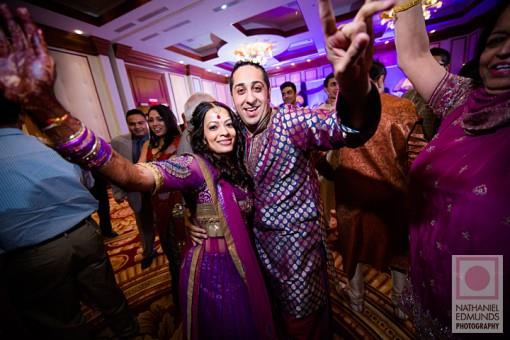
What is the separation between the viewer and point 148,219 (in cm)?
233

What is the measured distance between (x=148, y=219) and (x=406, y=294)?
2.26 meters

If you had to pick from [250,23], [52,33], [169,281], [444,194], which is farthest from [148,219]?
[250,23]

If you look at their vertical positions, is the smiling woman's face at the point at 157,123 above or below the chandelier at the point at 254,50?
below

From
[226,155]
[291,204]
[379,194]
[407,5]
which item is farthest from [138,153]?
[407,5]

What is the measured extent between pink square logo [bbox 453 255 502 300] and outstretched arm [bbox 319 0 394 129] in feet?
1.78

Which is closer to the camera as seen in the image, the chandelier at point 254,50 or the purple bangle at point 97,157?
the purple bangle at point 97,157

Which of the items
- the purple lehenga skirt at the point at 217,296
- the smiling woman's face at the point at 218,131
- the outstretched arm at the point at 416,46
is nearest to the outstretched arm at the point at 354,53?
the outstretched arm at the point at 416,46

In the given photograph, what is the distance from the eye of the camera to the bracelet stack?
59cm

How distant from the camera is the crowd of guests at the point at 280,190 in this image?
62 cm

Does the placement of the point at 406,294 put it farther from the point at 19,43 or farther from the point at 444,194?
the point at 19,43

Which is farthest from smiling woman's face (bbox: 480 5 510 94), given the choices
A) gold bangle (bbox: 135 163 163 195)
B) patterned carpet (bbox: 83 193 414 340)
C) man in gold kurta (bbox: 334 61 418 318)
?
patterned carpet (bbox: 83 193 414 340)

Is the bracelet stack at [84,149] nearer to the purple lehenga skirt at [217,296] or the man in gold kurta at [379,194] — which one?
the purple lehenga skirt at [217,296]

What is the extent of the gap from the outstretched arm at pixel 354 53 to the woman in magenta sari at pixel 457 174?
0.31 m

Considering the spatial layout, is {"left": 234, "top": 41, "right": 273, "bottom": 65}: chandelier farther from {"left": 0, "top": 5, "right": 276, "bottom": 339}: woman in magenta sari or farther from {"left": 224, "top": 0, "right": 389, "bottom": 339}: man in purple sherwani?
{"left": 0, "top": 5, "right": 276, "bottom": 339}: woman in magenta sari
